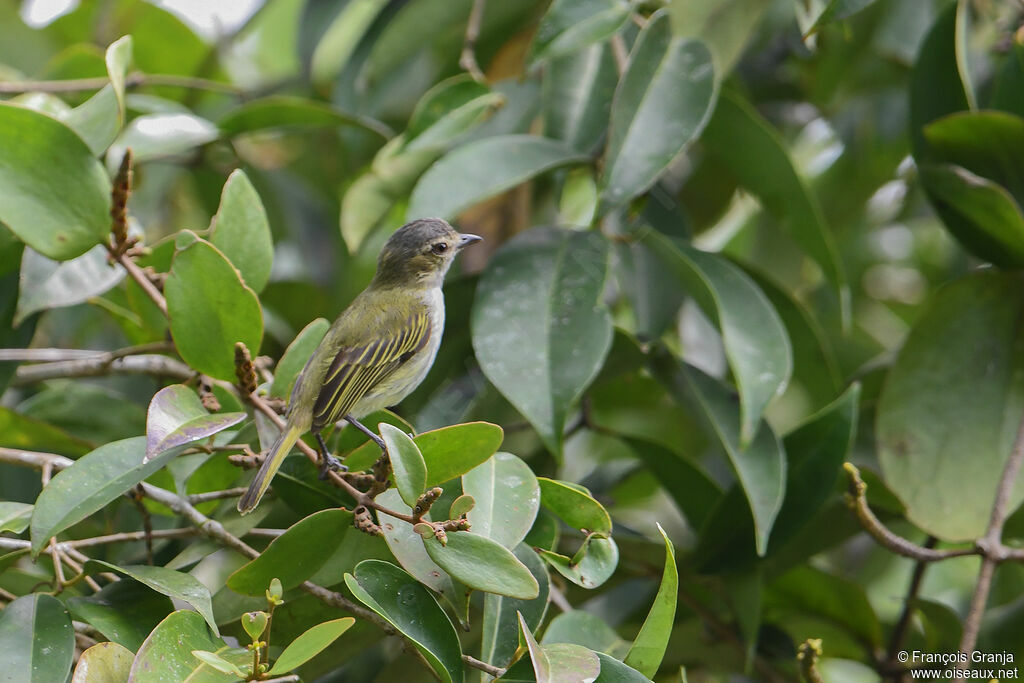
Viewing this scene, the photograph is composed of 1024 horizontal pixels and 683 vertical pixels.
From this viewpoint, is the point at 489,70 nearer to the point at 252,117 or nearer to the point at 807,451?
the point at 252,117

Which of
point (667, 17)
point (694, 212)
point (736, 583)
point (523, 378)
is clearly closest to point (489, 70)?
point (694, 212)

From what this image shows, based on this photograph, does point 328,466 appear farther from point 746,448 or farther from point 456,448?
point 746,448

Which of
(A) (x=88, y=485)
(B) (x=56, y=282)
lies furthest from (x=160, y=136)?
(A) (x=88, y=485)

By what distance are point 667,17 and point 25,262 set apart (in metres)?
1.81

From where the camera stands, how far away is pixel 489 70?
157 inches

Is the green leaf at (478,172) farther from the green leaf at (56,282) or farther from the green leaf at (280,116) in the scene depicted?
the green leaf at (56,282)

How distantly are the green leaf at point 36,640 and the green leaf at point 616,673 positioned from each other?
94 centimetres

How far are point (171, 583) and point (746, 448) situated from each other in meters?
1.36

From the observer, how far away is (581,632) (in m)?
2.07

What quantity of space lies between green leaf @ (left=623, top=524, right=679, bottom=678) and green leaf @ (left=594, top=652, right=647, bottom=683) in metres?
0.07

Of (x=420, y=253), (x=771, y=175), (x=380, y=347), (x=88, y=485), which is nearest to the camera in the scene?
(x=88, y=485)

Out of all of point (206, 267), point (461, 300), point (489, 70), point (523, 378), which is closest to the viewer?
point (206, 267)

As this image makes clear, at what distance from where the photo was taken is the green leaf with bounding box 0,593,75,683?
5.68 ft

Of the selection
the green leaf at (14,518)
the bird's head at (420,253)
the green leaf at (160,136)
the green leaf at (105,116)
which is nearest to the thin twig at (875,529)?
the bird's head at (420,253)
